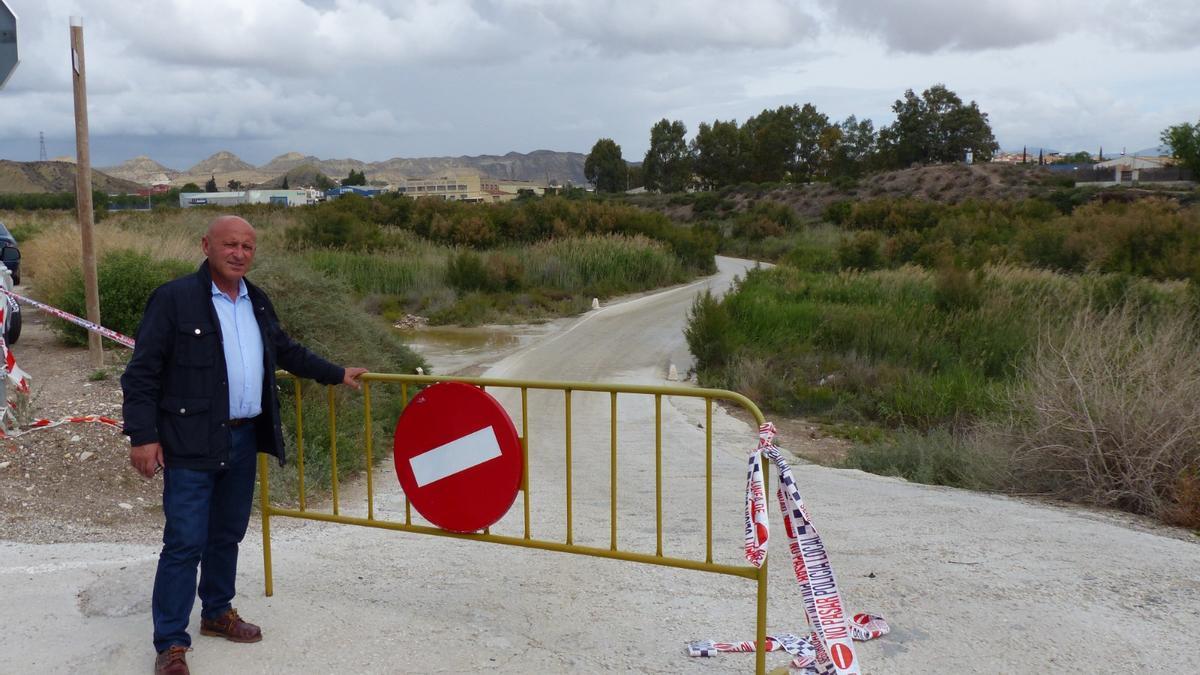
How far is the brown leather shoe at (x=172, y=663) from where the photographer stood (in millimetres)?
4270

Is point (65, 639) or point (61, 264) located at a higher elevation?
point (61, 264)

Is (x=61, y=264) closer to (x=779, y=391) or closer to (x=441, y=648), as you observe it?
(x=779, y=391)

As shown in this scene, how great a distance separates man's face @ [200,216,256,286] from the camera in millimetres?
4367

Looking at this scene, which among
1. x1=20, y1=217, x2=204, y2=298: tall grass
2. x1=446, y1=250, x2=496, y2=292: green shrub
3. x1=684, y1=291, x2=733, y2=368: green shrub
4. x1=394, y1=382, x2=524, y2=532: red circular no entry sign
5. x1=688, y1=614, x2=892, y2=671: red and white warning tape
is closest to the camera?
x1=688, y1=614, x2=892, y2=671: red and white warning tape

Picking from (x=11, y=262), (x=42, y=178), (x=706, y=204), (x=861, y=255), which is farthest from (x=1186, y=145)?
(x=42, y=178)

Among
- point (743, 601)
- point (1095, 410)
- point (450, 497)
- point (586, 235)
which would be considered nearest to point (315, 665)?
point (450, 497)

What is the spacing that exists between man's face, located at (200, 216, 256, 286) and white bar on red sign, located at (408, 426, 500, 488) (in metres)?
1.26

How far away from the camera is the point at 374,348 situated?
11773 millimetres

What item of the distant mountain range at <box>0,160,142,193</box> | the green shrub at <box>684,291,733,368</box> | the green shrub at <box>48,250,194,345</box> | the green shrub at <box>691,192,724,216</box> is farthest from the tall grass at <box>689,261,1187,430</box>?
the distant mountain range at <box>0,160,142,193</box>

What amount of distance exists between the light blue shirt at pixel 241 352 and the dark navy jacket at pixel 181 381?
0.09m

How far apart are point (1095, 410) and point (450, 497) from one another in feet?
18.2

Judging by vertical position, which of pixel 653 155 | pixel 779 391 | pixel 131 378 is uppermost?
pixel 653 155

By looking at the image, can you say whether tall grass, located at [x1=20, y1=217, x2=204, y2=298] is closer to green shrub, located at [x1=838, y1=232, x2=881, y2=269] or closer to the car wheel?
the car wheel

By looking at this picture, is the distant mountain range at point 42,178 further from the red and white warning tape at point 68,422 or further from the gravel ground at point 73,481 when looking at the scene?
the red and white warning tape at point 68,422
